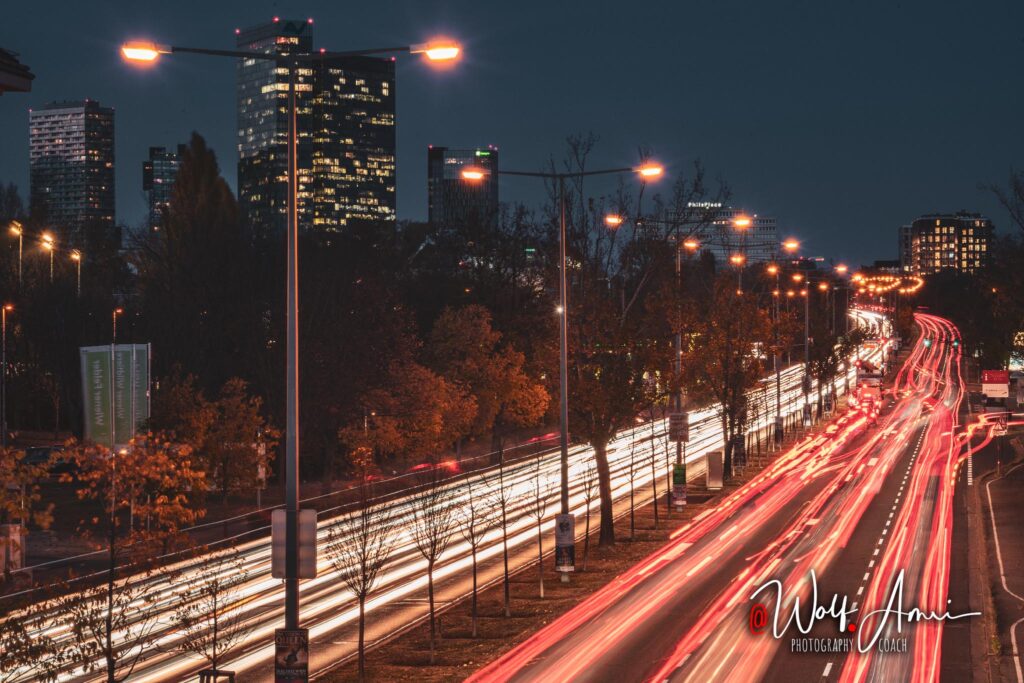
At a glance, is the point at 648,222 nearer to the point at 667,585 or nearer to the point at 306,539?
the point at 667,585

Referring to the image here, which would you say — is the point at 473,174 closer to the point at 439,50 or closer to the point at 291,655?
the point at 439,50

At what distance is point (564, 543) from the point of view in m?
32.7

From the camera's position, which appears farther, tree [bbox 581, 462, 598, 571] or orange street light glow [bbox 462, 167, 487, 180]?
tree [bbox 581, 462, 598, 571]

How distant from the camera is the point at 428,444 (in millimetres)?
59406

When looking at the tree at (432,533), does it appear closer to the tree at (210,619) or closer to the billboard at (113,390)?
the tree at (210,619)

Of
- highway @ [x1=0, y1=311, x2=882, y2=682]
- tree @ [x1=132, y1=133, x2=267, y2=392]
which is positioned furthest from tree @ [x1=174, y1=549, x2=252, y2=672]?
tree @ [x1=132, y1=133, x2=267, y2=392]

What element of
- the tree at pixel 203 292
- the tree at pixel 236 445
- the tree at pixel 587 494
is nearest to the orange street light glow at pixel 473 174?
the tree at pixel 587 494

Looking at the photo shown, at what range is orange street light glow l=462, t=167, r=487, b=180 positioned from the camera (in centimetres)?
2700

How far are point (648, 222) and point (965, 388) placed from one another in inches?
2910

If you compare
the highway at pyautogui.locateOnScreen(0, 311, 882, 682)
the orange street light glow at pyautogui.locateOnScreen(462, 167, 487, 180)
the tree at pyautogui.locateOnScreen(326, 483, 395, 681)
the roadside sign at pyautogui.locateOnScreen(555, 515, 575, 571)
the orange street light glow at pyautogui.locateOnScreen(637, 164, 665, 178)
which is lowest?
the highway at pyautogui.locateOnScreen(0, 311, 882, 682)

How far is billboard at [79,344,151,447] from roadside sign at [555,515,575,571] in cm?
1076

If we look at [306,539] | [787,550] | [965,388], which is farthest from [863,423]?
[306,539]

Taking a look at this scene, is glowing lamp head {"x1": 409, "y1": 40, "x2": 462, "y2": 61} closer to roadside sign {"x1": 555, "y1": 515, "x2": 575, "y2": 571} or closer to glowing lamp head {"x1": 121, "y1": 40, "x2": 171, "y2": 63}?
glowing lamp head {"x1": 121, "y1": 40, "x2": 171, "y2": 63}

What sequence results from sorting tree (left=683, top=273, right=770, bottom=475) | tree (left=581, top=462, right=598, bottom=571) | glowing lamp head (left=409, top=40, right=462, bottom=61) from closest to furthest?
glowing lamp head (left=409, top=40, right=462, bottom=61) → tree (left=581, top=462, right=598, bottom=571) → tree (left=683, top=273, right=770, bottom=475)
